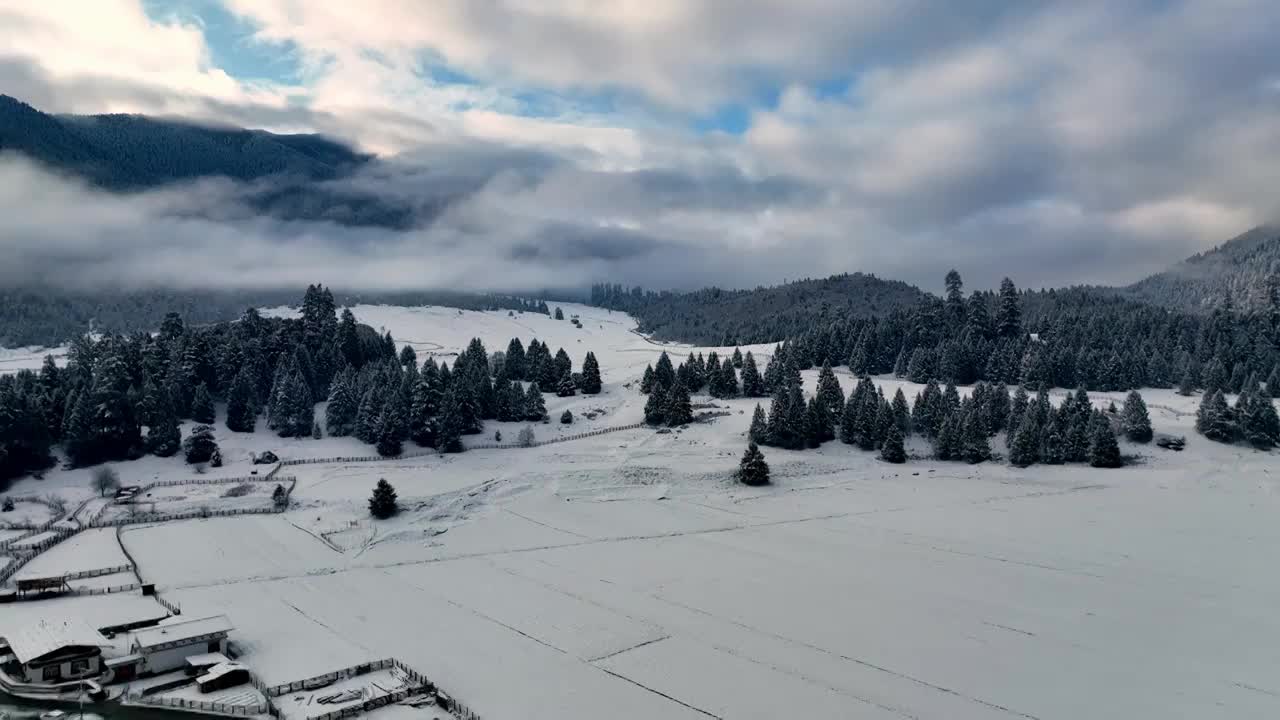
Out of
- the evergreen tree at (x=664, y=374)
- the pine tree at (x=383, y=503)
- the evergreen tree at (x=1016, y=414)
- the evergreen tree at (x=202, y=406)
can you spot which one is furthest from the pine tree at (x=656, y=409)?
the evergreen tree at (x=202, y=406)

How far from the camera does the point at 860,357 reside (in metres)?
117

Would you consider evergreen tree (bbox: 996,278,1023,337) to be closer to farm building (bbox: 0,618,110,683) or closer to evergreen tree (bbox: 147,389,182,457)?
evergreen tree (bbox: 147,389,182,457)

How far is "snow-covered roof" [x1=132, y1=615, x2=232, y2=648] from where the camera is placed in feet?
119

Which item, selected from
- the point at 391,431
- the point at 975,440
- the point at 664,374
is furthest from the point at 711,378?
the point at 391,431

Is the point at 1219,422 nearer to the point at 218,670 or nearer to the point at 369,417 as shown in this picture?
the point at 369,417

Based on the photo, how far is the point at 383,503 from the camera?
61375 mm

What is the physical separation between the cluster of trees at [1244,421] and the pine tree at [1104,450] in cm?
1387

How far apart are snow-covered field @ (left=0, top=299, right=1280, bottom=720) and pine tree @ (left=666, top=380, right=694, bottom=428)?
13.0m

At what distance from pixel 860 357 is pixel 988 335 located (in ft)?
93.6

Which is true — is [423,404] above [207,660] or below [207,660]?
above

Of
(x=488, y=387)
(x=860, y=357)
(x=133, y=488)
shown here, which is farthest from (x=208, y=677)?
(x=860, y=357)

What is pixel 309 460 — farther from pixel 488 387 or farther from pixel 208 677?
pixel 208 677

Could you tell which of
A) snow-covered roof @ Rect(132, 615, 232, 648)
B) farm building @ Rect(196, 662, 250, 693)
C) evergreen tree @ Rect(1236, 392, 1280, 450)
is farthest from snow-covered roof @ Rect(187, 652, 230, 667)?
evergreen tree @ Rect(1236, 392, 1280, 450)

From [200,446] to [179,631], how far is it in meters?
43.1
